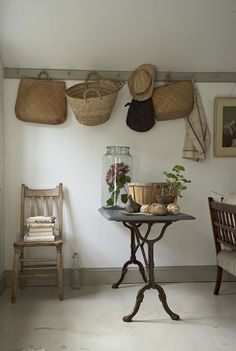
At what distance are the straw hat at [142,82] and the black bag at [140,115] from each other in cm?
6

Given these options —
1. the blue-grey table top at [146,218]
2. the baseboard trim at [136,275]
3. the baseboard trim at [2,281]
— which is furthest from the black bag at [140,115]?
the baseboard trim at [2,281]

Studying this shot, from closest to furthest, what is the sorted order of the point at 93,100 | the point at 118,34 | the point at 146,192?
the point at 146,192 < the point at 93,100 < the point at 118,34

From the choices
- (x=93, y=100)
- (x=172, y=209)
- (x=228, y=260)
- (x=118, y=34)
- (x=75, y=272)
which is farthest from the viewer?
(x=75, y=272)

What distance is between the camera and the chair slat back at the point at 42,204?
3.37 meters

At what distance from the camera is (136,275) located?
11.6ft

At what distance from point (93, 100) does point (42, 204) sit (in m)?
1.07

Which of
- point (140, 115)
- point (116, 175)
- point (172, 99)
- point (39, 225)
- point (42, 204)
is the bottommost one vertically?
point (39, 225)

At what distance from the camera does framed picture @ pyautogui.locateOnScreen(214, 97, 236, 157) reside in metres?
3.57

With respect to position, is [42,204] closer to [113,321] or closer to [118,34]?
[113,321]

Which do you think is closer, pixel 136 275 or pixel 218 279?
pixel 218 279

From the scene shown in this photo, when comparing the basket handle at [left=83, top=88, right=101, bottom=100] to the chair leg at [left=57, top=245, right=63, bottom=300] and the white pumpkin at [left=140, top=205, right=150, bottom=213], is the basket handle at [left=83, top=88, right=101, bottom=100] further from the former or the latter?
the chair leg at [left=57, top=245, right=63, bottom=300]

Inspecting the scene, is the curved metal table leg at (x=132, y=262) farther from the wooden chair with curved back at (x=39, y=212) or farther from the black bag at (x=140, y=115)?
the black bag at (x=140, y=115)

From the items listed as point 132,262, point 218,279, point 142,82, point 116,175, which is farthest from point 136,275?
point 142,82

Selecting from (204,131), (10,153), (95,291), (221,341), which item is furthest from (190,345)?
(10,153)
